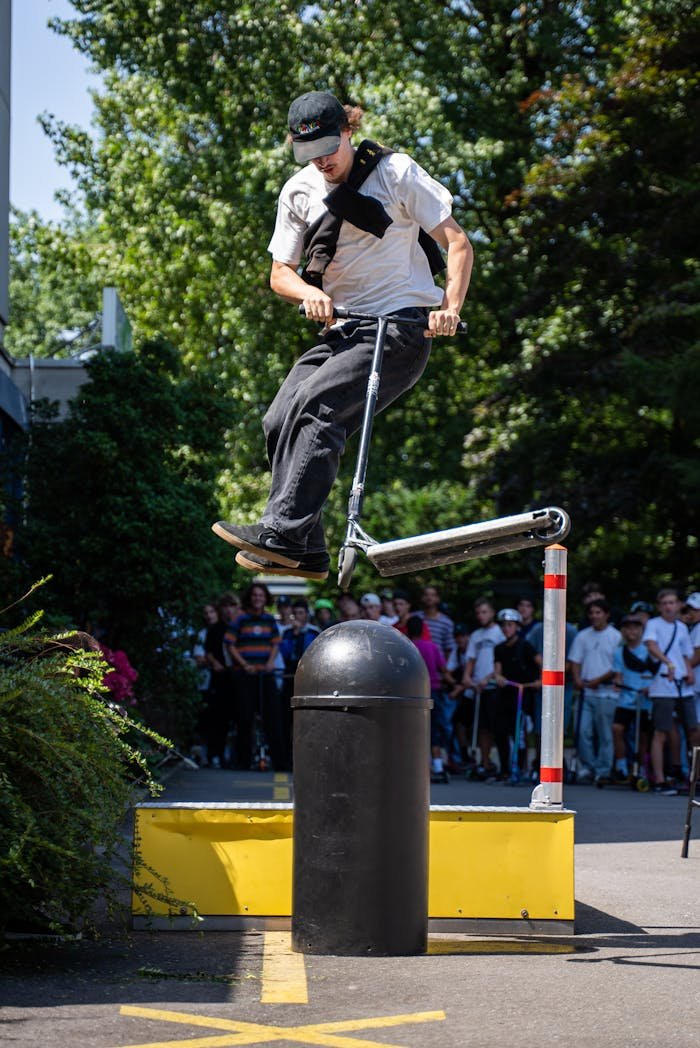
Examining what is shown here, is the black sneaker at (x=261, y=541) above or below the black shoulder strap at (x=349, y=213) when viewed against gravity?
below

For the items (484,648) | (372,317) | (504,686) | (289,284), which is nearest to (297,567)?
(372,317)

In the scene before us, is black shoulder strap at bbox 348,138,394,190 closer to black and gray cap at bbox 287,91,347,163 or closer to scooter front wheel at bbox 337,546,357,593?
black and gray cap at bbox 287,91,347,163

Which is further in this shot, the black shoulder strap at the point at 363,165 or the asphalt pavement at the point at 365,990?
the black shoulder strap at the point at 363,165

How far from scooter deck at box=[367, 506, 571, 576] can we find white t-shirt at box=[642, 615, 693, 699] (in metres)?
10.0

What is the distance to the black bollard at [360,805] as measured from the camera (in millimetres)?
5781

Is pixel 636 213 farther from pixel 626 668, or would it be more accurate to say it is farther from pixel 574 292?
pixel 626 668

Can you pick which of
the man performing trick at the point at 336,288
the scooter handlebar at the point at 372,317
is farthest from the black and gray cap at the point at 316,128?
the scooter handlebar at the point at 372,317

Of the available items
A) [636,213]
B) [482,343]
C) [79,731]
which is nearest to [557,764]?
[79,731]

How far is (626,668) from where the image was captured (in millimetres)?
16469

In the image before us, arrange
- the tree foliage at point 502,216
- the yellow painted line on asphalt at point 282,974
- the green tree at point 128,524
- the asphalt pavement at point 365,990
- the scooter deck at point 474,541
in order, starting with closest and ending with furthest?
the asphalt pavement at point 365,990 < the yellow painted line on asphalt at point 282,974 < the scooter deck at point 474,541 < the green tree at point 128,524 < the tree foliage at point 502,216

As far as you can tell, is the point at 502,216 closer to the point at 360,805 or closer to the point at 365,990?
the point at 360,805

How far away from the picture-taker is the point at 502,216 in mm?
28750

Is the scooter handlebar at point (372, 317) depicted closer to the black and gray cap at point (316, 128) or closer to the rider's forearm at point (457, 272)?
the rider's forearm at point (457, 272)

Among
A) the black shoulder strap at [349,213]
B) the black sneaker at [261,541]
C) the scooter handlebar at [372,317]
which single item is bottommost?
the black sneaker at [261,541]
